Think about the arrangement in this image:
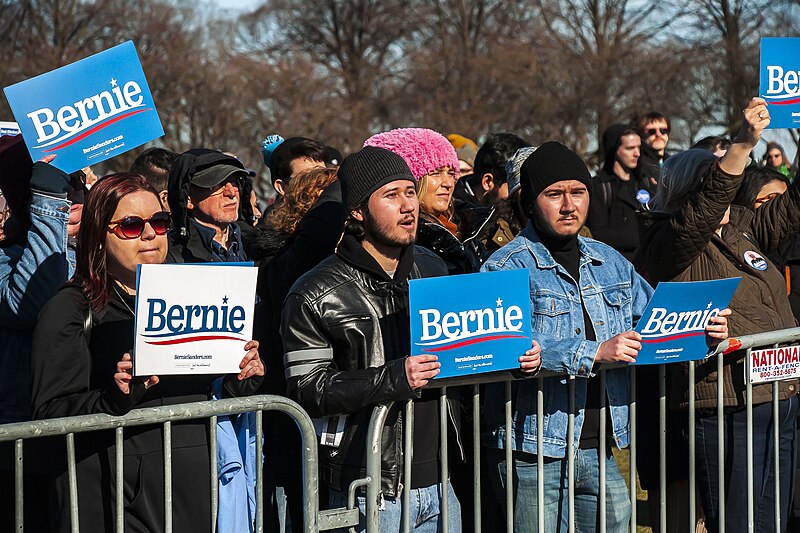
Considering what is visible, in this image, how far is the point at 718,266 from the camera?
4918 mm

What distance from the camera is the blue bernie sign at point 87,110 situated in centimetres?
408

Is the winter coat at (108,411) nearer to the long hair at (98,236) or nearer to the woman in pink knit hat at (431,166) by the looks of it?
the long hair at (98,236)

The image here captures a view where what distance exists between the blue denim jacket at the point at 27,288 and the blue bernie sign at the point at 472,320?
131 cm

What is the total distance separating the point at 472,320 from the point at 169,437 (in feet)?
→ 3.57

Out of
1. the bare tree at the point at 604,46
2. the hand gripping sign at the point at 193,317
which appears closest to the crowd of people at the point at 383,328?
the hand gripping sign at the point at 193,317

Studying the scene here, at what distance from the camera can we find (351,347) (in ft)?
12.9

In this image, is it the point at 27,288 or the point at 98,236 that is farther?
the point at 27,288

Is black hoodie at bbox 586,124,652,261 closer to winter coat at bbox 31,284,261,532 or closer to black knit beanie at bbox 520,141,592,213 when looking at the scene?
black knit beanie at bbox 520,141,592,213

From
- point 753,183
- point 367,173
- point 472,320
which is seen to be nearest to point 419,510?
point 472,320

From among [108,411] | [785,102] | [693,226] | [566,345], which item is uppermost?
[785,102]

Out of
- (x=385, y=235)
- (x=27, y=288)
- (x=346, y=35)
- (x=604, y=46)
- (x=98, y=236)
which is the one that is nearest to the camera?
(x=98, y=236)

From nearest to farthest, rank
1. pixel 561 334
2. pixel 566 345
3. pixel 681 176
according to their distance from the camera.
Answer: pixel 566 345
pixel 561 334
pixel 681 176

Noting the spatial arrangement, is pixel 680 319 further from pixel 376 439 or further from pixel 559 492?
pixel 376 439

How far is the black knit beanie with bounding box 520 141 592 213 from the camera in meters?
4.45
